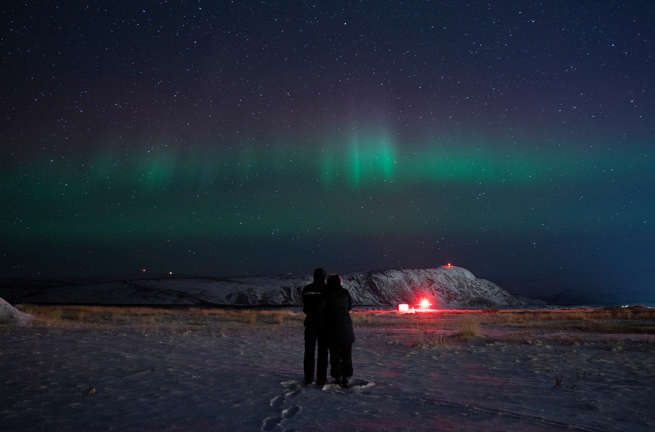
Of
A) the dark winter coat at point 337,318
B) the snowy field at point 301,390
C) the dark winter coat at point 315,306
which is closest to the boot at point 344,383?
the snowy field at point 301,390

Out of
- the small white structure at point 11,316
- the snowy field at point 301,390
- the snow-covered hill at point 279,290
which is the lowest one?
the snowy field at point 301,390

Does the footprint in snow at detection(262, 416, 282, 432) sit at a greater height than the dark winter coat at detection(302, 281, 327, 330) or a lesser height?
lesser

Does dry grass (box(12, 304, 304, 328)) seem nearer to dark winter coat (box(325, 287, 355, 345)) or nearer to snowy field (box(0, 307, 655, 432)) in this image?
snowy field (box(0, 307, 655, 432))

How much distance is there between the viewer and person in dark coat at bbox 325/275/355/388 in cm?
674

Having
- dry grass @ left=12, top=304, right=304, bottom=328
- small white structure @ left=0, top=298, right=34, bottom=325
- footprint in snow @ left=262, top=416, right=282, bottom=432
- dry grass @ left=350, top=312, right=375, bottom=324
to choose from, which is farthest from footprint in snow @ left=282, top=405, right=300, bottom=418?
dry grass @ left=350, top=312, right=375, bottom=324

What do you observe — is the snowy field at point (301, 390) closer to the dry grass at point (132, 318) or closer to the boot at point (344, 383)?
the boot at point (344, 383)

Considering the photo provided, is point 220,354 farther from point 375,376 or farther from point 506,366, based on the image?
point 506,366

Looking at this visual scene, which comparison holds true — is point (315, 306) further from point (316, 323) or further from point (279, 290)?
point (279, 290)

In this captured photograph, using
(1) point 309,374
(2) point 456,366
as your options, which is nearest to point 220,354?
(1) point 309,374

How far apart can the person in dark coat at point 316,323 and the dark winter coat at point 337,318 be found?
106 mm

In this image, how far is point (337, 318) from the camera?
6789 millimetres

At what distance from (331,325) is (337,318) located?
5.9 inches

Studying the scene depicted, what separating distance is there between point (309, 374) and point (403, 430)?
8.61ft

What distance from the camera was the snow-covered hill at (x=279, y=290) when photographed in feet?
354
